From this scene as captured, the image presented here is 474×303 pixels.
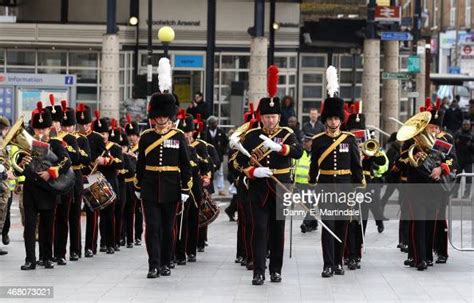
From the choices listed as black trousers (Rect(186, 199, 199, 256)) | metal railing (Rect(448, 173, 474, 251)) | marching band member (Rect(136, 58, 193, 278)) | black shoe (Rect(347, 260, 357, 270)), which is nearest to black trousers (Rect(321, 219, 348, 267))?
black shoe (Rect(347, 260, 357, 270))

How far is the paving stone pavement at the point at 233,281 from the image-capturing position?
1421 cm

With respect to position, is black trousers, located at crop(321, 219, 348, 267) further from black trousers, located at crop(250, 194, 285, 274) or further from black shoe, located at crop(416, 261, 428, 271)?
black shoe, located at crop(416, 261, 428, 271)

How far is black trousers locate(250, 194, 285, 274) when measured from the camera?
15469 millimetres

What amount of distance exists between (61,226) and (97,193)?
1.03 m

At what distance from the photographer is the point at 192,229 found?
18359 millimetres

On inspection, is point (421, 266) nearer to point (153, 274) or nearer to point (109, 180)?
point (153, 274)

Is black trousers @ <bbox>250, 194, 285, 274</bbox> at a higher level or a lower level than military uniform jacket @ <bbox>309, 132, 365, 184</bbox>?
lower

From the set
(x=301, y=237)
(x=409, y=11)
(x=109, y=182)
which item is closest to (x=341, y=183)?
(x=109, y=182)

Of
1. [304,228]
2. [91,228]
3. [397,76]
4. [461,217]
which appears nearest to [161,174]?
[91,228]

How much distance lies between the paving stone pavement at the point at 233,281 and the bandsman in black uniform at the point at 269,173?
0.42 meters

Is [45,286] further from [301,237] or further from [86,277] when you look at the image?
[301,237]

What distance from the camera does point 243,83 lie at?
38375mm

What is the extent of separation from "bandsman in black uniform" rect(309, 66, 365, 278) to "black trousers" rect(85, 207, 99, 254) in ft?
11.4

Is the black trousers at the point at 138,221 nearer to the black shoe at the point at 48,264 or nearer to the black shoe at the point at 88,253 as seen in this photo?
the black shoe at the point at 88,253
